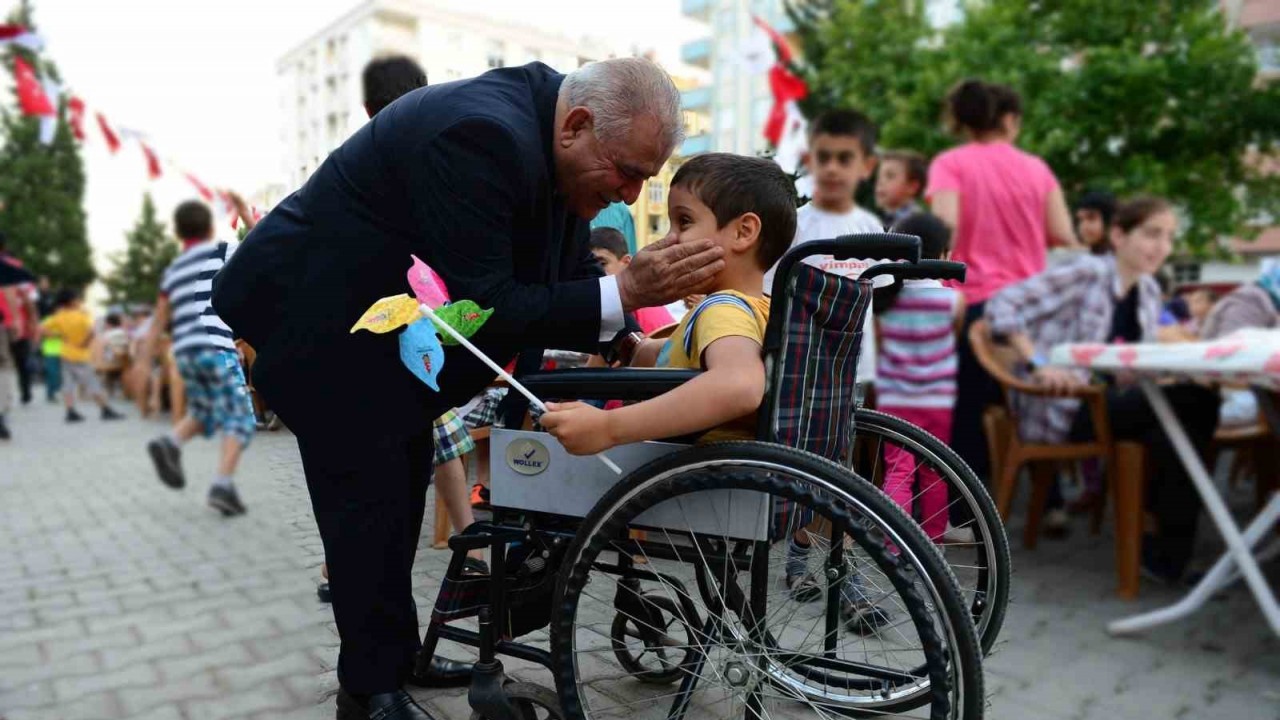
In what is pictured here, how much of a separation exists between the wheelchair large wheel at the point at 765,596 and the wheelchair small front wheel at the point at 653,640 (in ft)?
0.06

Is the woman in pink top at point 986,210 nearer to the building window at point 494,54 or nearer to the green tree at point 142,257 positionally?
the building window at point 494,54

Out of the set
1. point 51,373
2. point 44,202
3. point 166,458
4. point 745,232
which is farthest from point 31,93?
point 44,202

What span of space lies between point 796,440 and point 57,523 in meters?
5.04

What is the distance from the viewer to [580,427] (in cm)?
175

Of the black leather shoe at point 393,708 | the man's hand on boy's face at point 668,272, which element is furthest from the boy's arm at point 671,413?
the black leather shoe at point 393,708

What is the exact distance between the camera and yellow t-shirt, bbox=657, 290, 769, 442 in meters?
1.86

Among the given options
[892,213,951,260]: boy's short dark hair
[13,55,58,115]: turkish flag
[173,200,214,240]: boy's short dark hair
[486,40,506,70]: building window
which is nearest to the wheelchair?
[486,40,506,70]: building window

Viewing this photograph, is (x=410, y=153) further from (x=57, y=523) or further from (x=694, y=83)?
(x=57, y=523)

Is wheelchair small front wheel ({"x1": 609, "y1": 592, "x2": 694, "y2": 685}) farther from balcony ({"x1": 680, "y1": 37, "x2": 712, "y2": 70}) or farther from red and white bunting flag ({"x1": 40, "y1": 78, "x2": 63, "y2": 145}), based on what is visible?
balcony ({"x1": 680, "y1": 37, "x2": 712, "y2": 70})

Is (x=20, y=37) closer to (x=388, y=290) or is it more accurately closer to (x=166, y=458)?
(x=166, y=458)

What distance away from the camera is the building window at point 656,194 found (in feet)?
8.90

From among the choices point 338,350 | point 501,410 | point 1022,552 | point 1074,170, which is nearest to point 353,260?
point 338,350

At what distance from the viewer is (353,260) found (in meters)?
2.01

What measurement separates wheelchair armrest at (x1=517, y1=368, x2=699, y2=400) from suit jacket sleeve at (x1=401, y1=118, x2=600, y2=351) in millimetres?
93
